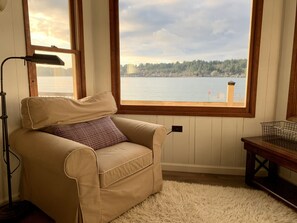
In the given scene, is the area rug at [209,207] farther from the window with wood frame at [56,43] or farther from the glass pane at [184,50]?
the window with wood frame at [56,43]

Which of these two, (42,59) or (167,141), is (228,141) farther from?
(42,59)

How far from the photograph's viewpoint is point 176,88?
272 cm

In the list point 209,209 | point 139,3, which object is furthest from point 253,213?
point 139,3

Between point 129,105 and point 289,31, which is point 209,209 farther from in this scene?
point 289,31

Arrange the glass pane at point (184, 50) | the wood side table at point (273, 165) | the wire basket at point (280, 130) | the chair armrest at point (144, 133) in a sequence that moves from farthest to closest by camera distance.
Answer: the glass pane at point (184, 50) → the wire basket at point (280, 130) → the chair armrest at point (144, 133) → the wood side table at point (273, 165)

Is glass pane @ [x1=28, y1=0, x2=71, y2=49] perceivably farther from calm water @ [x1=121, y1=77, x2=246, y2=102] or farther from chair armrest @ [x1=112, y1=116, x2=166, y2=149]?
chair armrest @ [x1=112, y1=116, x2=166, y2=149]

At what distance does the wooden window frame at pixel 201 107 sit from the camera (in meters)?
2.36

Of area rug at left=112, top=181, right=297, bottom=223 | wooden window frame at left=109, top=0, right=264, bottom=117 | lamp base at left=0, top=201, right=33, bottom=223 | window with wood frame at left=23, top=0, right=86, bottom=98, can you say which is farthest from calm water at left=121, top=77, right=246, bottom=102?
lamp base at left=0, top=201, right=33, bottom=223

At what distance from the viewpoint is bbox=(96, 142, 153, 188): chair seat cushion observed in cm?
160

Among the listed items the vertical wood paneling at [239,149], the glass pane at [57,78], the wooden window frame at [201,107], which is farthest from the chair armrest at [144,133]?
the vertical wood paneling at [239,149]

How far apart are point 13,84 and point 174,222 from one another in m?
1.72

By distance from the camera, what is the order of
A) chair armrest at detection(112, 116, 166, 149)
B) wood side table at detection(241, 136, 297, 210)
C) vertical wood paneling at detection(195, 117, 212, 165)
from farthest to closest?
vertical wood paneling at detection(195, 117, 212, 165), chair armrest at detection(112, 116, 166, 149), wood side table at detection(241, 136, 297, 210)

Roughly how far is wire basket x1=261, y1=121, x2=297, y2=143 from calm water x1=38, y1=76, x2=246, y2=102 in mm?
414

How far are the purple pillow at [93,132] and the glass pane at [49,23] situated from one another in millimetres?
883
